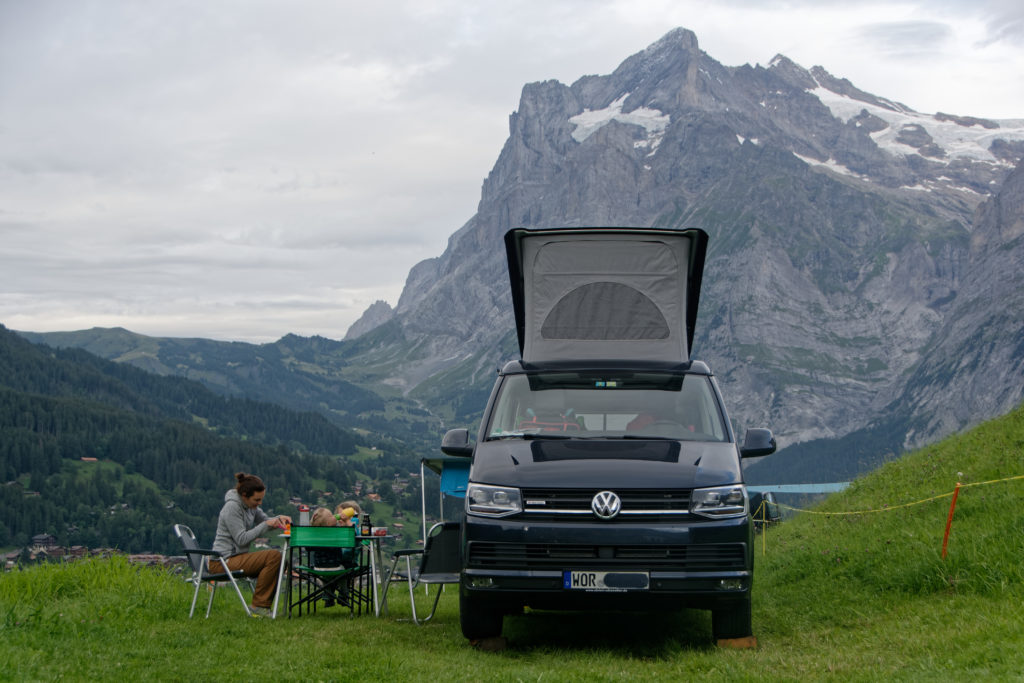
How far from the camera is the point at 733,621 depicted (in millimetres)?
7879

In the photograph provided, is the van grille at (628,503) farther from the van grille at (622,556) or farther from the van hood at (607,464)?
the van grille at (622,556)

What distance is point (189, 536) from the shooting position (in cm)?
1097

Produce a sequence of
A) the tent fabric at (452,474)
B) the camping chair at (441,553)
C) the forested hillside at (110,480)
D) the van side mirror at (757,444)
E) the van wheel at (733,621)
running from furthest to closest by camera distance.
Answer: the forested hillside at (110,480) < the tent fabric at (452,474) < the camping chair at (441,553) < the van side mirror at (757,444) < the van wheel at (733,621)

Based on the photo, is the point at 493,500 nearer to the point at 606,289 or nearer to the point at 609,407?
the point at 609,407

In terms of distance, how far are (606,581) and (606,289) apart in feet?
15.1

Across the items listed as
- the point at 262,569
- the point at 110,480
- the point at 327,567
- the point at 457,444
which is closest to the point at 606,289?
the point at 457,444

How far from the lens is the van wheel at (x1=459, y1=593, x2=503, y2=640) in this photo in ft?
26.1

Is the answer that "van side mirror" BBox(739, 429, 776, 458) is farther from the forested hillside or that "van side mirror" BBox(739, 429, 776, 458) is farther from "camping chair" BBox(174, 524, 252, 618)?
the forested hillside

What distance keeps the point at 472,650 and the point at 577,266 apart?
4.98 meters

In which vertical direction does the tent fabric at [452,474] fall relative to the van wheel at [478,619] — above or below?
above

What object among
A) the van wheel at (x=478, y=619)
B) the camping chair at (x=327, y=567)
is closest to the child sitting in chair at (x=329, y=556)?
the camping chair at (x=327, y=567)

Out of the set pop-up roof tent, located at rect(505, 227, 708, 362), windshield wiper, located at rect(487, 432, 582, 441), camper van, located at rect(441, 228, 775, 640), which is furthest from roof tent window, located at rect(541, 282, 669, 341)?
windshield wiper, located at rect(487, 432, 582, 441)

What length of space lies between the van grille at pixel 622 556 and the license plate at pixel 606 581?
6 cm

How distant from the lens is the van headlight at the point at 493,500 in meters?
7.48
